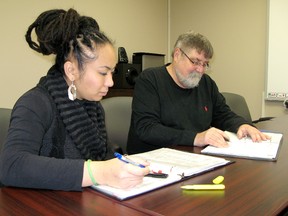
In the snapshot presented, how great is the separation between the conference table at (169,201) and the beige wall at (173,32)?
83.7 inches

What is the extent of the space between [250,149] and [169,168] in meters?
0.48

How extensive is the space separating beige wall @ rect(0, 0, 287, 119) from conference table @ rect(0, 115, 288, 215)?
2.13 metres

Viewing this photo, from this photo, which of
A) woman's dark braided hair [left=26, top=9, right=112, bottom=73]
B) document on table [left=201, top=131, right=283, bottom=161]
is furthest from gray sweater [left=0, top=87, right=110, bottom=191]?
document on table [left=201, top=131, right=283, bottom=161]

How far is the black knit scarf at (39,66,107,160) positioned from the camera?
1012 millimetres

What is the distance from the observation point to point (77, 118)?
1039 millimetres

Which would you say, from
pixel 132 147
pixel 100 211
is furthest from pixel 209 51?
pixel 100 211

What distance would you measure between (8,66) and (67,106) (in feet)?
6.20

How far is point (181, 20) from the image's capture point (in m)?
4.11

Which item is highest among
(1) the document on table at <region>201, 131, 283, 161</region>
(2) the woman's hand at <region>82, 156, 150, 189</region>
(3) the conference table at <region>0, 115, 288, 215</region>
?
(2) the woman's hand at <region>82, 156, 150, 189</region>

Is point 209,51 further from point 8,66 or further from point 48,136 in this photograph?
point 8,66

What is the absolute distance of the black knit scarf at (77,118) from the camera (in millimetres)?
1012

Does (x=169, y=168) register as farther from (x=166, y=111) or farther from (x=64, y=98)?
(x=166, y=111)

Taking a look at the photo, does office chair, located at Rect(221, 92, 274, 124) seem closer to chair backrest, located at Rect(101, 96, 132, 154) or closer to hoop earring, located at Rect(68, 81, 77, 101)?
chair backrest, located at Rect(101, 96, 132, 154)

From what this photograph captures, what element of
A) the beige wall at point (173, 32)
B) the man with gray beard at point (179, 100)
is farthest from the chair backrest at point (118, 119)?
the beige wall at point (173, 32)
